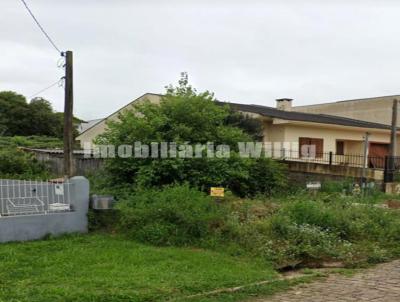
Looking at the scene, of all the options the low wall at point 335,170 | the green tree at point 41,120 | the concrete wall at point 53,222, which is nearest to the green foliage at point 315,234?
the concrete wall at point 53,222

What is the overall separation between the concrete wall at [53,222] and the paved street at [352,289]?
16.7ft

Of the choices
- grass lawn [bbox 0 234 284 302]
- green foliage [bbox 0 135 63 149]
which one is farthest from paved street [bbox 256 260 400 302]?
green foliage [bbox 0 135 63 149]

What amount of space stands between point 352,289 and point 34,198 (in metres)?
6.88

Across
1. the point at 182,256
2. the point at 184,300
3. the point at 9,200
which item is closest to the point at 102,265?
the point at 182,256

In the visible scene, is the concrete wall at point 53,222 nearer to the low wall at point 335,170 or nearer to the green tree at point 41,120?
the low wall at point 335,170

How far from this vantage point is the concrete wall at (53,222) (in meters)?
8.68

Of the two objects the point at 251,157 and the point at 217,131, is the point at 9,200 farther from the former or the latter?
the point at 251,157

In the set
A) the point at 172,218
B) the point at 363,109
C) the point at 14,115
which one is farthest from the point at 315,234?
the point at 14,115

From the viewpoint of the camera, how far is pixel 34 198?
990cm

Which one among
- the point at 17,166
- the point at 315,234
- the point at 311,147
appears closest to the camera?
the point at 315,234

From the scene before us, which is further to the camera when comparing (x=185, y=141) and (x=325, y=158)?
(x=325, y=158)

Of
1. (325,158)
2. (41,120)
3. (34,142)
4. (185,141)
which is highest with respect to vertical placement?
(41,120)

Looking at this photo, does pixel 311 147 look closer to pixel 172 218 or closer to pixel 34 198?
pixel 172 218

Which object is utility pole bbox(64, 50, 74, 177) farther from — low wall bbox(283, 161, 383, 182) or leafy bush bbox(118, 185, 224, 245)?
low wall bbox(283, 161, 383, 182)
